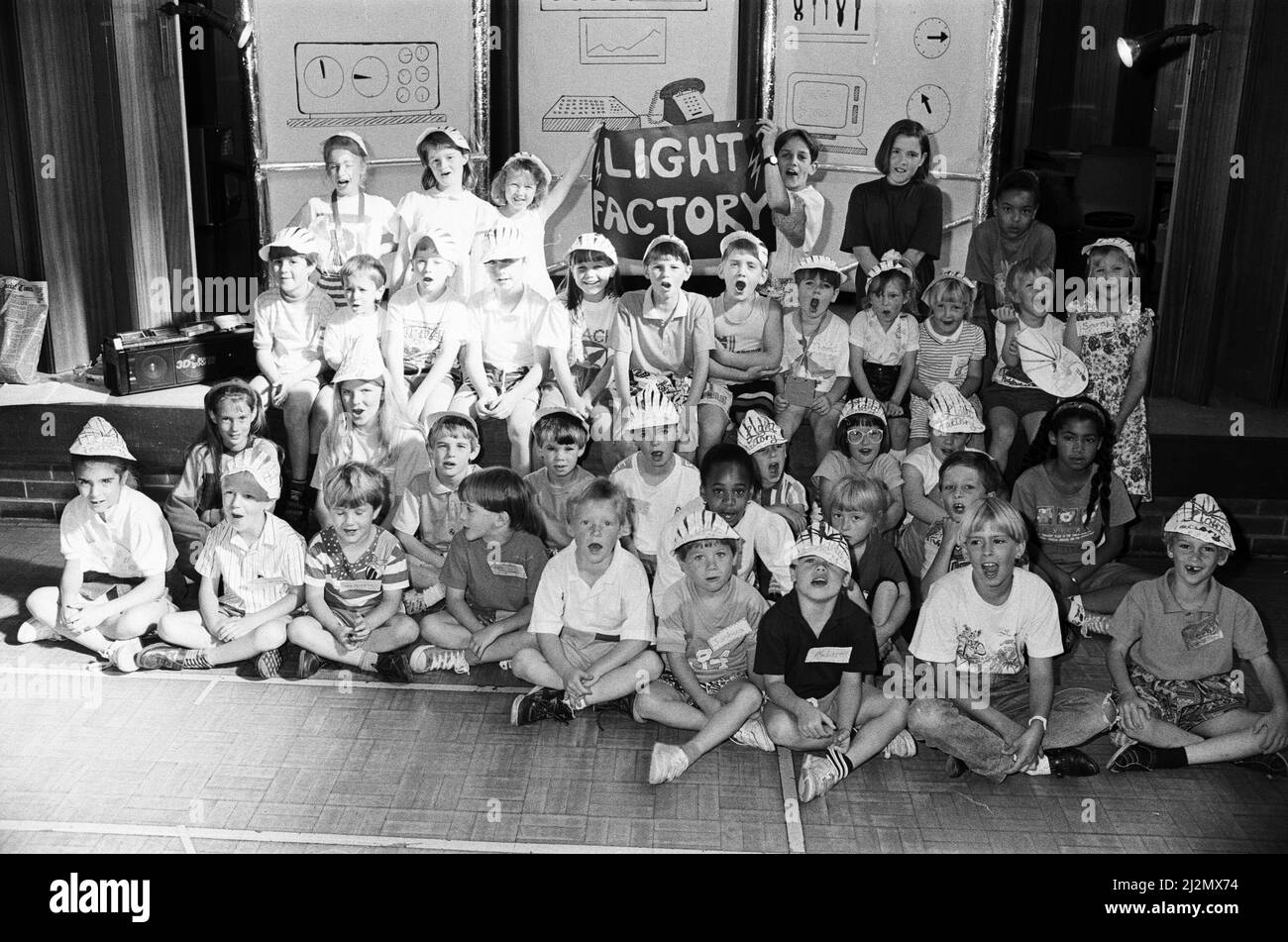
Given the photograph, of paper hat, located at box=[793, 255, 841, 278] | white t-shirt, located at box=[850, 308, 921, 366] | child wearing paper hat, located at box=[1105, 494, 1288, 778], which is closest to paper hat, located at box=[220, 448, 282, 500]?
paper hat, located at box=[793, 255, 841, 278]

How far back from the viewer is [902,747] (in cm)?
479

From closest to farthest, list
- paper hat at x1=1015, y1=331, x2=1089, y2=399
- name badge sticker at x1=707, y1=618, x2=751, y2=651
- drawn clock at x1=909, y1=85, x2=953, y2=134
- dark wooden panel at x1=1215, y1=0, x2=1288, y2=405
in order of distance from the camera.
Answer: name badge sticker at x1=707, y1=618, x2=751, y2=651 → paper hat at x1=1015, y1=331, x2=1089, y2=399 → dark wooden panel at x1=1215, y1=0, x2=1288, y2=405 → drawn clock at x1=909, y1=85, x2=953, y2=134

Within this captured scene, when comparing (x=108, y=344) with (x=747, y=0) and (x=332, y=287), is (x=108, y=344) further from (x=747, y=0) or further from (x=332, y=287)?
(x=747, y=0)

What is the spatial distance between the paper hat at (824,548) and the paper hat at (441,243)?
8.98 feet

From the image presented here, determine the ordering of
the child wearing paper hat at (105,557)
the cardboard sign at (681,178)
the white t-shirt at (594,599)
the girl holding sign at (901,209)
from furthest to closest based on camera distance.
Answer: the cardboard sign at (681,178) < the girl holding sign at (901,209) < the child wearing paper hat at (105,557) < the white t-shirt at (594,599)

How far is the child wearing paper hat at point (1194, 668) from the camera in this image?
4.68 m

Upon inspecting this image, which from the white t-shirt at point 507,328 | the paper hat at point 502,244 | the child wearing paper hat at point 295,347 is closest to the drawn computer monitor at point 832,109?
the paper hat at point 502,244

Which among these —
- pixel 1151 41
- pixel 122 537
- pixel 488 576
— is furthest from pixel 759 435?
pixel 1151 41

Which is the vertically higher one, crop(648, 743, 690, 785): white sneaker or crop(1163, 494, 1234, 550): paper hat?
crop(1163, 494, 1234, 550): paper hat

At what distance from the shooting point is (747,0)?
314 inches

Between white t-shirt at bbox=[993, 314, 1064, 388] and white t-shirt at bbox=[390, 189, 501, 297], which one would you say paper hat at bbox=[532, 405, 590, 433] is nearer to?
white t-shirt at bbox=[390, 189, 501, 297]

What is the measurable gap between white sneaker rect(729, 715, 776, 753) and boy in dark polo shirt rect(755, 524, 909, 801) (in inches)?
1.9

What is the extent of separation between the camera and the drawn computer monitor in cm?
802

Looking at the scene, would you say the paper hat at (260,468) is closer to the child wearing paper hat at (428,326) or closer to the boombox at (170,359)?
the child wearing paper hat at (428,326)
